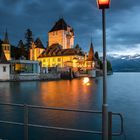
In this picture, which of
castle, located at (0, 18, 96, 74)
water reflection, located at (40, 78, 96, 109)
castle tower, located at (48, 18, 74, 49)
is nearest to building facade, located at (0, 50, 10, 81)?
water reflection, located at (40, 78, 96, 109)

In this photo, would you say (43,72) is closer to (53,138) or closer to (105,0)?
(53,138)

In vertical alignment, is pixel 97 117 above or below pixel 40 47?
below

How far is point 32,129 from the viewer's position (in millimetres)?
17000

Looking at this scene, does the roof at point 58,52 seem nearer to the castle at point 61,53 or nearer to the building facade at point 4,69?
the castle at point 61,53

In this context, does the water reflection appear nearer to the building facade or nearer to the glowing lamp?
the building facade

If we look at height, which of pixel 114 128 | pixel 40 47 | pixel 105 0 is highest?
pixel 40 47

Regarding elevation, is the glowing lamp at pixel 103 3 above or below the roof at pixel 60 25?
below

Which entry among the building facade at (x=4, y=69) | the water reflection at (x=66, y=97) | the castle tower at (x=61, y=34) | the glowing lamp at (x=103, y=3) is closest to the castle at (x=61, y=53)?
the castle tower at (x=61, y=34)

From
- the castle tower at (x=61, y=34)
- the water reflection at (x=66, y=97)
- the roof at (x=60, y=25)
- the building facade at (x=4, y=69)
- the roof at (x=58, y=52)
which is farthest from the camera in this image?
the roof at (x=60, y=25)

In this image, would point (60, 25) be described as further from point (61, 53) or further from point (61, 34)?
point (61, 53)

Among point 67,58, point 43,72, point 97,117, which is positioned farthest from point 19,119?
point 67,58

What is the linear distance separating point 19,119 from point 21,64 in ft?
205

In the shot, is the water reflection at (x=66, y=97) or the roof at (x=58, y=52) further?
the roof at (x=58, y=52)

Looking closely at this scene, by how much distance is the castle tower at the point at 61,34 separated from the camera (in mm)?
128875
